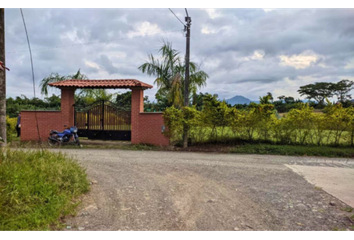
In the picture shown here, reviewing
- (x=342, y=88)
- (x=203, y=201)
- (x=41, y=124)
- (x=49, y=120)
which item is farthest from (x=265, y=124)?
(x=342, y=88)

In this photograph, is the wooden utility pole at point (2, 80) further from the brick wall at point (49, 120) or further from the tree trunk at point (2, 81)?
the brick wall at point (49, 120)

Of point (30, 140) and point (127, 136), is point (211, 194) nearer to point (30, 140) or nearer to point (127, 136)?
point (127, 136)

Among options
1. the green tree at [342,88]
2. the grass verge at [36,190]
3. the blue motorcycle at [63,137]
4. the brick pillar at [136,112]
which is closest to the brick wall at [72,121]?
the brick pillar at [136,112]

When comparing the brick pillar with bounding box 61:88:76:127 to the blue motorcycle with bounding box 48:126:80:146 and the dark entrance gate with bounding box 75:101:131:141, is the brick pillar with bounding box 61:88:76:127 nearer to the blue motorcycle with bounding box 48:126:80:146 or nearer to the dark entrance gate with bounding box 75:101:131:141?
the dark entrance gate with bounding box 75:101:131:141

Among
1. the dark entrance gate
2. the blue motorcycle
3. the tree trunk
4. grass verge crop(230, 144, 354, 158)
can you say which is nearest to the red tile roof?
the dark entrance gate

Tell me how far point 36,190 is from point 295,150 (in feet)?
28.9

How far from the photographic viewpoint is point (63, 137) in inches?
458

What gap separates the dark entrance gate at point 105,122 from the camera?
1222 cm

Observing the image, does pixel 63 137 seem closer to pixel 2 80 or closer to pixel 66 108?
pixel 66 108

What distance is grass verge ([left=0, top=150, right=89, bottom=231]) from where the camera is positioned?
11.3 ft

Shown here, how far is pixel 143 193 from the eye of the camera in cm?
494

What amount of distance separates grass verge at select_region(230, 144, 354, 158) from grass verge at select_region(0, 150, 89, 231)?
22.5ft
